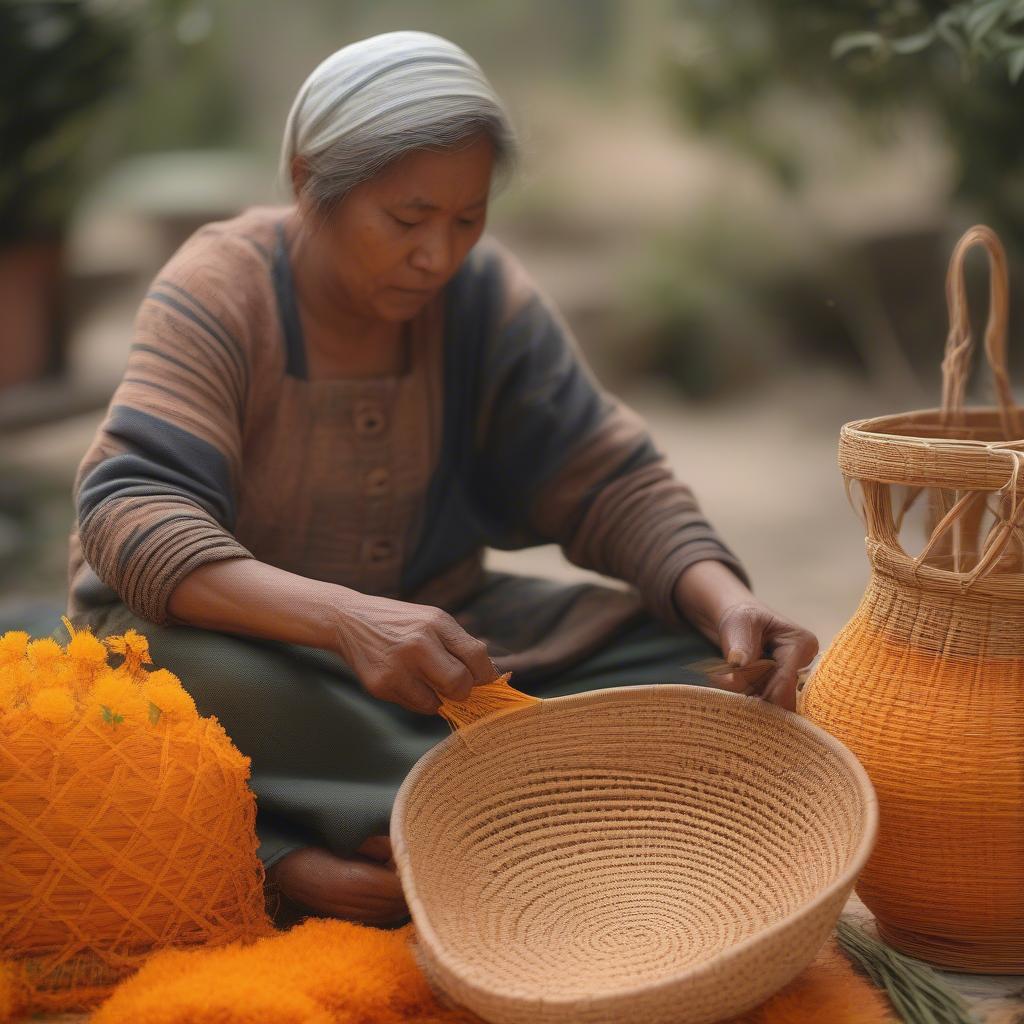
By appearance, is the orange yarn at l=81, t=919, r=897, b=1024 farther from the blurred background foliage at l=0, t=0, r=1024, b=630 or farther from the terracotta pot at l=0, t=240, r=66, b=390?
the terracotta pot at l=0, t=240, r=66, b=390

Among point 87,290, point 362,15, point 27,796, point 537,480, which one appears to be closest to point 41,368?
point 87,290

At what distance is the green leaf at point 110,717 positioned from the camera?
1569 millimetres

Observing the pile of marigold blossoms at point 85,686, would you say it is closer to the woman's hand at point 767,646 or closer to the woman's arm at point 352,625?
the woman's arm at point 352,625

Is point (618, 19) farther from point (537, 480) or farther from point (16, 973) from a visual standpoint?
point (16, 973)

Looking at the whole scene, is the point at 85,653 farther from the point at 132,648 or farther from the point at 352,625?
the point at 352,625

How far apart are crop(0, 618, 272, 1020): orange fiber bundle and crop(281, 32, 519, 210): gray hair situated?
70 cm

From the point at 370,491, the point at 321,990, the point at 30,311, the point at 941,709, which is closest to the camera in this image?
the point at 321,990

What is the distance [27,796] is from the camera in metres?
1.53

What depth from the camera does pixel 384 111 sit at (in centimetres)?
178

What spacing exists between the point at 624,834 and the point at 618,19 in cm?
836

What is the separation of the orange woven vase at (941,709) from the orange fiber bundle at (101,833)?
760mm

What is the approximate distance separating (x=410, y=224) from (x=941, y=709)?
91cm

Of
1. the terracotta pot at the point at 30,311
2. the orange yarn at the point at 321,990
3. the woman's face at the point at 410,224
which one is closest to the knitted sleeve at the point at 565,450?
the woman's face at the point at 410,224

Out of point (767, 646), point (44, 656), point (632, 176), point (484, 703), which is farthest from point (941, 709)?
point (632, 176)
